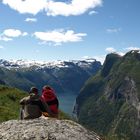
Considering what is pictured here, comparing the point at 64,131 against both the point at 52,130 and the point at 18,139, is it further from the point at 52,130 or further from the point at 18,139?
the point at 18,139

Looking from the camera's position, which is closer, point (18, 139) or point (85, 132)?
point (18, 139)

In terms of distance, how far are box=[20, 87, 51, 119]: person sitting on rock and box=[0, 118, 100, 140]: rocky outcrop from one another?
1.87 metres

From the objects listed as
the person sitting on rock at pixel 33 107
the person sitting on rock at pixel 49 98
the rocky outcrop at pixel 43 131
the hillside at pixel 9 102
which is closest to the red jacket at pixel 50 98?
the person sitting on rock at pixel 49 98

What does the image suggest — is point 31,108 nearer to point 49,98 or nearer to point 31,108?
point 31,108

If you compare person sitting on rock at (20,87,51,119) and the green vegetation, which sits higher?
person sitting on rock at (20,87,51,119)

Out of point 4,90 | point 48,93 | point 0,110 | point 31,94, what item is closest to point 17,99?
point 4,90

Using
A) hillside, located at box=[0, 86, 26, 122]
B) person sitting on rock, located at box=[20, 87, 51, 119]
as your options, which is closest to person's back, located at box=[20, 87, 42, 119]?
person sitting on rock, located at box=[20, 87, 51, 119]

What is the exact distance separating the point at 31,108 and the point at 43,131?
11.1 feet

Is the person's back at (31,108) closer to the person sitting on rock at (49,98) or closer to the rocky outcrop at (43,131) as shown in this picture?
the rocky outcrop at (43,131)

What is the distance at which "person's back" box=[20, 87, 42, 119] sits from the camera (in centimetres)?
1842

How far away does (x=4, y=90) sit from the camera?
48.6 m

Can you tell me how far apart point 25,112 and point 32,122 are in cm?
241

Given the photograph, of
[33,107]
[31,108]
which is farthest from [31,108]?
[33,107]

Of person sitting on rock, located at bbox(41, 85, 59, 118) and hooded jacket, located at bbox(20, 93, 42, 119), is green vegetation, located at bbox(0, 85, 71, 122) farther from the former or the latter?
hooded jacket, located at bbox(20, 93, 42, 119)
